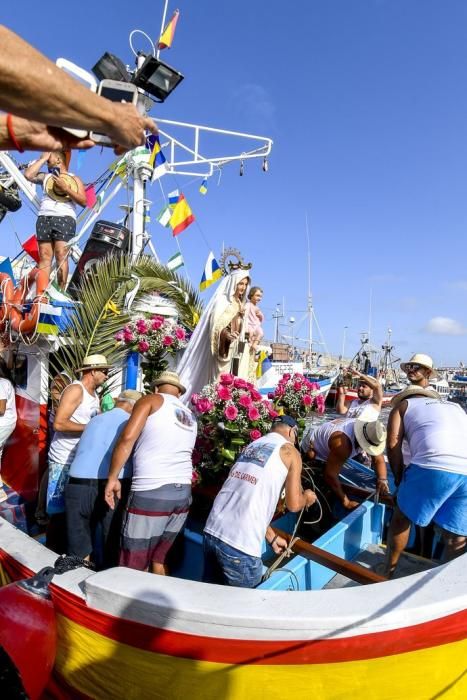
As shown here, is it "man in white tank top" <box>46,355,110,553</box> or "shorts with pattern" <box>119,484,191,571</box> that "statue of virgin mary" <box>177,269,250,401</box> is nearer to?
"man in white tank top" <box>46,355,110,553</box>

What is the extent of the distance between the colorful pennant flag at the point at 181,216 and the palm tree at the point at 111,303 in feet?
5.75

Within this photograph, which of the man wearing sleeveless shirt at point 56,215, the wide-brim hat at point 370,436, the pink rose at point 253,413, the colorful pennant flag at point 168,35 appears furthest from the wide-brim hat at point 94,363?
the colorful pennant flag at point 168,35

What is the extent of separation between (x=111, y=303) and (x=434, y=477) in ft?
13.9

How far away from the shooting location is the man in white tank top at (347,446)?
11.8 ft

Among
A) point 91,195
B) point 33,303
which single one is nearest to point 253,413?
point 33,303

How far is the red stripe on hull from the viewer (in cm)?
164

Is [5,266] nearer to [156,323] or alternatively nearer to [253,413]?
[156,323]

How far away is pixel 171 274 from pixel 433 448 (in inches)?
186

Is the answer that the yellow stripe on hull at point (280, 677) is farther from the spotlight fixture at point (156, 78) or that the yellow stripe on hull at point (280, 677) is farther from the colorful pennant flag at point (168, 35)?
the colorful pennant flag at point (168, 35)

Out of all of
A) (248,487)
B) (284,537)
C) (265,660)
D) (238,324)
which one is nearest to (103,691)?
(265,660)

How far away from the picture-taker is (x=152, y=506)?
2639 mm

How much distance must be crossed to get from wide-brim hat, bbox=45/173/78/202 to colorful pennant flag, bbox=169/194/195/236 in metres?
3.13

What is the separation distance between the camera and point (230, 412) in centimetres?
331

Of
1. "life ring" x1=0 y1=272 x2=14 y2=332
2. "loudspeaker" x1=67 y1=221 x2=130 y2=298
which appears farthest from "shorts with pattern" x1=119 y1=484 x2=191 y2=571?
"loudspeaker" x1=67 y1=221 x2=130 y2=298
